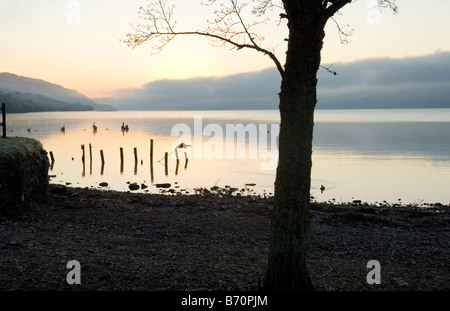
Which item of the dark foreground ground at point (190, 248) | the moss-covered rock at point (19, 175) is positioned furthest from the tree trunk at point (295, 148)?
the moss-covered rock at point (19, 175)

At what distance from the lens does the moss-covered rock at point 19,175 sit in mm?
13016

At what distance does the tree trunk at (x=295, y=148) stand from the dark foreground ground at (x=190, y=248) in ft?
3.92

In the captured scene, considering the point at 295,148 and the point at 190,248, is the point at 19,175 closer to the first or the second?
the point at 190,248

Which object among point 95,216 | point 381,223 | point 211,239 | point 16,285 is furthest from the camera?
point 381,223

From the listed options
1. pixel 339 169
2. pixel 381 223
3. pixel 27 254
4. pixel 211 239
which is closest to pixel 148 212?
pixel 211 239

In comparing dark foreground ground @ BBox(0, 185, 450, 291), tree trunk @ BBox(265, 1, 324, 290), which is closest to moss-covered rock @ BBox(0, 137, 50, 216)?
dark foreground ground @ BBox(0, 185, 450, 291)

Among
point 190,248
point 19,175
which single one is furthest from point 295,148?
point 19,175

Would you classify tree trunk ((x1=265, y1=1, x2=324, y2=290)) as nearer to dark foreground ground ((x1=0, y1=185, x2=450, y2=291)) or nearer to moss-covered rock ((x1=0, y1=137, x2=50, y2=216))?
dark foreground ground ((x1=0, y1=185, x2=450, y2=291))

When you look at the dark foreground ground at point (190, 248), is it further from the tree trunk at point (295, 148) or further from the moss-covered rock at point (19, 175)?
the tree trunk at point (295, 148)

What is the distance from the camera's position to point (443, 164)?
49688mm

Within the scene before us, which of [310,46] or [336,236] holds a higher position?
[310,46]

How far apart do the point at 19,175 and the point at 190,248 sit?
22.0ft
